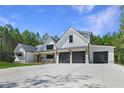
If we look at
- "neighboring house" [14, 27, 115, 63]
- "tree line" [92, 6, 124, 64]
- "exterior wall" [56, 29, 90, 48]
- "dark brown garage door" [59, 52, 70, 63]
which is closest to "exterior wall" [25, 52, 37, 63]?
"neighboring house" [14, 27, 115, 63]

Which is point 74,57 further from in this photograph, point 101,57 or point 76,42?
point 101,57

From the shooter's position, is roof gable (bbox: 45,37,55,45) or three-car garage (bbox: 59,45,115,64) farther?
roof gable (bbox: 45,37,55,45)

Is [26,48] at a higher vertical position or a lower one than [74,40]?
lower

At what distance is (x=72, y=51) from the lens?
75.3 feet

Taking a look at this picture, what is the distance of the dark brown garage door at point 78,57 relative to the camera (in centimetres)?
2239

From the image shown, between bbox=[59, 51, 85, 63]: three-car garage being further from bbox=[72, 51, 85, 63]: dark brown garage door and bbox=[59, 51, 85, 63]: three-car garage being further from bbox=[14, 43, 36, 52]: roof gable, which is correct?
bbox=[14, 43, 36, 52]: roof gable

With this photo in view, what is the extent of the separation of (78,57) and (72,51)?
0.85m

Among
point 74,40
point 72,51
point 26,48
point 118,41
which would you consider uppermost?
point 74,40

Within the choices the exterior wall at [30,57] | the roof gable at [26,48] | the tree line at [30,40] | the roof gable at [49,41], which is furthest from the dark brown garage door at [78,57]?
the exterior wall at [30,57]

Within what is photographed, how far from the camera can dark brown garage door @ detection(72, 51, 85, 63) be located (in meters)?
22.4

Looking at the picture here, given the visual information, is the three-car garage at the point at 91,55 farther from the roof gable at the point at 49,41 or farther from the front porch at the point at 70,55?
the roof gable at the point at 49,41

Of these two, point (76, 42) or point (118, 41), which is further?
point (76, 42)

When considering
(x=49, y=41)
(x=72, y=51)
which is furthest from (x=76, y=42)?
(x=49, y=41)
